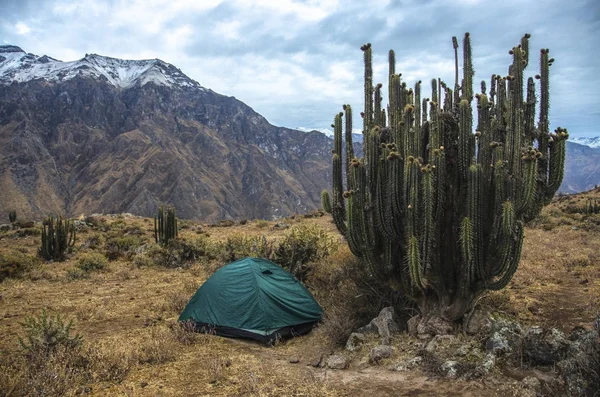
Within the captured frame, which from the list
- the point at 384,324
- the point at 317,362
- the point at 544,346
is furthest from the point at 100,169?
the point at 544,346

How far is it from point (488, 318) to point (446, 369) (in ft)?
6.17

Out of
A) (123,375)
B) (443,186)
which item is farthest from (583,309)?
(123,375)

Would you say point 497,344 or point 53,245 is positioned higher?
point 53,245

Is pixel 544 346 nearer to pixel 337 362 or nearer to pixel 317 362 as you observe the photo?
pixel 337 362

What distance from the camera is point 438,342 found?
7.03 meters

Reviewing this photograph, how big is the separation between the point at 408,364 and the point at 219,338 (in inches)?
157

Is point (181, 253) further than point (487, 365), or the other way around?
point (181, 253)

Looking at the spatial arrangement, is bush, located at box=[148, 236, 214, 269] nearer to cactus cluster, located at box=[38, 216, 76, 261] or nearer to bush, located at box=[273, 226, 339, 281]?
cactus cluster, located at box=[38, 216, 76, 261]

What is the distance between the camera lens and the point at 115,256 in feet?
60.7

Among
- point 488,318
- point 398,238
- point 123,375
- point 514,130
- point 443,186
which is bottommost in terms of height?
point 123,375

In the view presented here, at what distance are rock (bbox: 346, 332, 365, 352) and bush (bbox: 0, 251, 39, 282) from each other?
12132 mm

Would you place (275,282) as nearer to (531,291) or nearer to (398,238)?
(398,238)

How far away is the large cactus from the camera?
272 inches

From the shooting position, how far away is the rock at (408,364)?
646 centimetres
